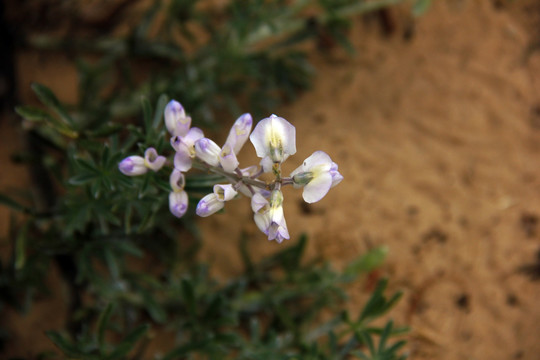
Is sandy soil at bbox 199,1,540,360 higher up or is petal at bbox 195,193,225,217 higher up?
sandy soil at bbox 199,1,540,360

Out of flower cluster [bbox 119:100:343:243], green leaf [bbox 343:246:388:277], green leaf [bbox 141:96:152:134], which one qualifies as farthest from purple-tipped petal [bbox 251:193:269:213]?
green leaf [bbox 343:246:388:277]

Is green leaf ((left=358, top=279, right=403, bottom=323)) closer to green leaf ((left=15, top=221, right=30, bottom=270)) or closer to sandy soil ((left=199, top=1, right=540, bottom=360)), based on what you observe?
sandy soil ((left=199, top=1, right=540, bottom=360))

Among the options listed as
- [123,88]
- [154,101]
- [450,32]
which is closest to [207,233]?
[154,101]

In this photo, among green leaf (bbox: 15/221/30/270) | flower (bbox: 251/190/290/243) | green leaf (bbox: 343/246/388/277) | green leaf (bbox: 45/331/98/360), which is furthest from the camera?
green leaf (bbox: 343/246/388/277)

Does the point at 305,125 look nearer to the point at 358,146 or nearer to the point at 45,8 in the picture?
the point at 358,146

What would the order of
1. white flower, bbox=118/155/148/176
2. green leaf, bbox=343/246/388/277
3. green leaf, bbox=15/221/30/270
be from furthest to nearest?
green leaf, bbox=343/246/388/277, green leaf, bbox=15/221/30/270, white flower, bbox=118/155/148/176

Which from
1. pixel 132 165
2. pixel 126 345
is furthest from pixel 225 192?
pixel 126 345

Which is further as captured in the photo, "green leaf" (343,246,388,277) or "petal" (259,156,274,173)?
"green leaf" (343,246,388,277)

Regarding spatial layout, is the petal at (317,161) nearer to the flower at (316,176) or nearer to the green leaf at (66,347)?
the flower at (316,176)
